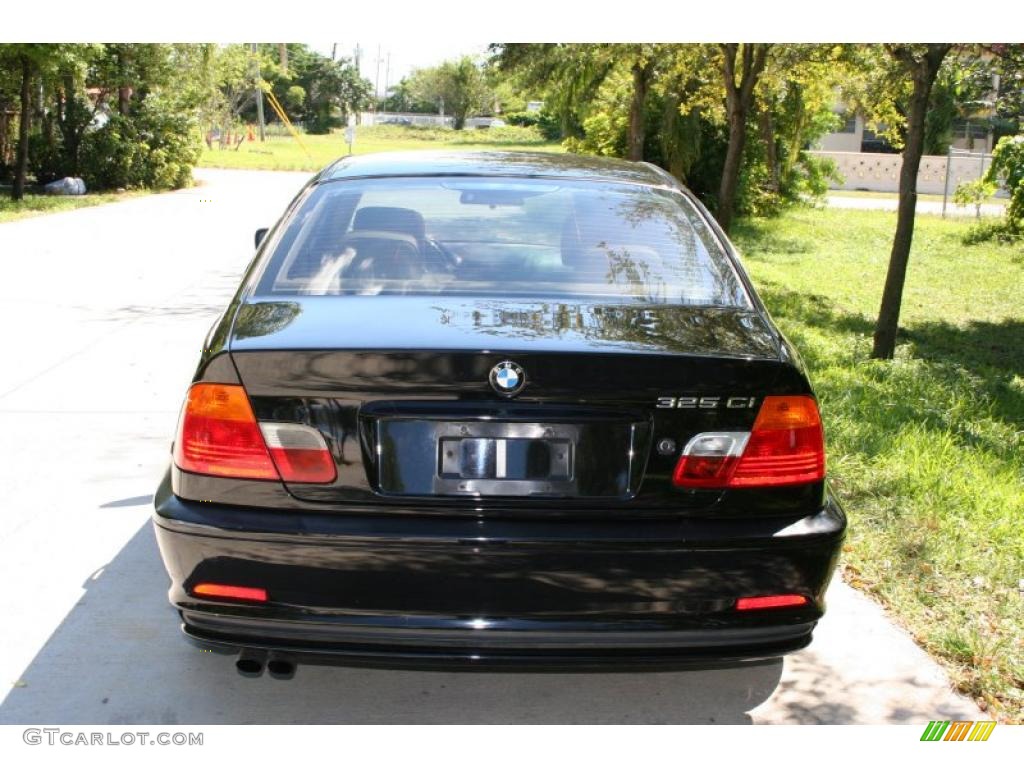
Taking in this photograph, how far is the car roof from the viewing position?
4.07 metres

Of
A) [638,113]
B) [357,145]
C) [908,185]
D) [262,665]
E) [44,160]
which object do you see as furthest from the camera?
[357,145]

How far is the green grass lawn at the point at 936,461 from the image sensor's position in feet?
12.8

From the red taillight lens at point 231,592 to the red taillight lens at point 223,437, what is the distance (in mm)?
278

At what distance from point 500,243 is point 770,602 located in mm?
1481

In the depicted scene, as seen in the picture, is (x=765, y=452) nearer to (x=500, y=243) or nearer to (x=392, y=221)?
(x=500, y=243)

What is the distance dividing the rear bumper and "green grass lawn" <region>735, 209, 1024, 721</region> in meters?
1.16

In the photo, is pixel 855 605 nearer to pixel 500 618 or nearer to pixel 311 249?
pixel 500 618

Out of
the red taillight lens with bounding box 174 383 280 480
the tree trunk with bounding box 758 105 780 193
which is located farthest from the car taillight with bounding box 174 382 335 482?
the tree trunk with bounding box 758 105 780 193

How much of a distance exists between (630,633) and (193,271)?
10.9 meters

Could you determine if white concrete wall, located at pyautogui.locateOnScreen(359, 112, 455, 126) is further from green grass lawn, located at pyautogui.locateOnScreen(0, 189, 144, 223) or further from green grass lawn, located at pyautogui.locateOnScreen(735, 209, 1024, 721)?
green grass lawn, located at pyautogui.locateOnScreen(735, 209, 1024, 721)

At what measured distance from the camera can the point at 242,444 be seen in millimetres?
2846
